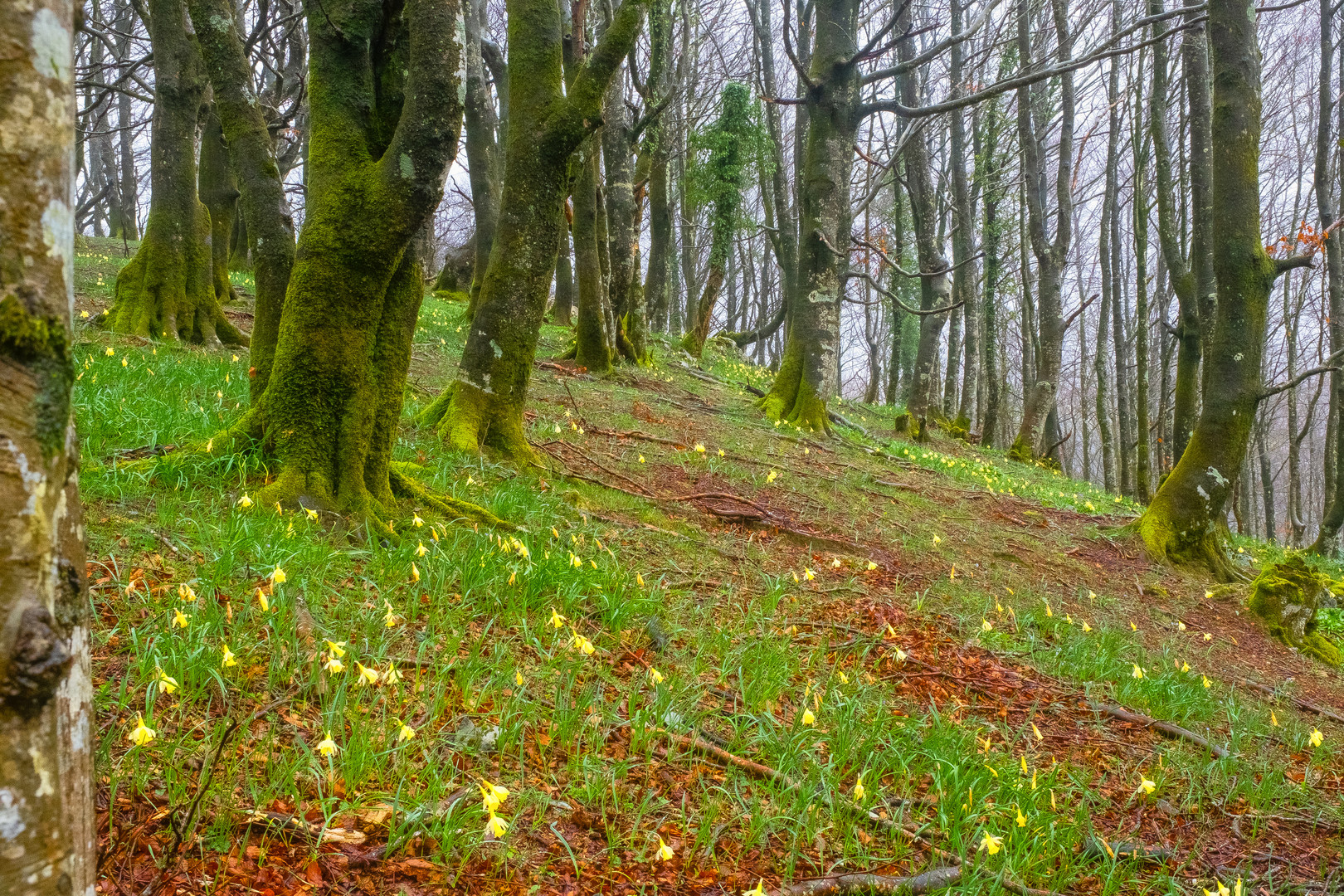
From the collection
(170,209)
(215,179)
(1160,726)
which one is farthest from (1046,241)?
(170,209)

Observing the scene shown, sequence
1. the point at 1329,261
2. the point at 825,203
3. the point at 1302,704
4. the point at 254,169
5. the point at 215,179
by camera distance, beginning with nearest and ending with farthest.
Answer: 1. the point at 254,169
2. the point at 1302,704
3. the point at 215,179
4. the point at 825,203
5. the point at 1329,261

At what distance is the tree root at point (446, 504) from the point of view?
438cm

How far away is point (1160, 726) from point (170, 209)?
9480 millimetres

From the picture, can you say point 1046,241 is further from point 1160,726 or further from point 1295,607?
A: point 1160,726

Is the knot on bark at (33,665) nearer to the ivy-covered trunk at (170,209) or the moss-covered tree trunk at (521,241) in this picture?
the moss-covered tree trunk at (521,241)

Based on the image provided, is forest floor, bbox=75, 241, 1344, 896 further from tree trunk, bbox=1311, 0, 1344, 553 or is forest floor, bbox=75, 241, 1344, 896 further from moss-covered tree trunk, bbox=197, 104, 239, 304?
tree trunk, bbox=1311, 0, 1344, 553

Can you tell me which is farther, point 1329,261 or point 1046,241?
point 1046,241

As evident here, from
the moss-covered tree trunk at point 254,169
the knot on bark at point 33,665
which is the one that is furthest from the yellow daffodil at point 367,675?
the moss-covered tree trunk at point 254,169

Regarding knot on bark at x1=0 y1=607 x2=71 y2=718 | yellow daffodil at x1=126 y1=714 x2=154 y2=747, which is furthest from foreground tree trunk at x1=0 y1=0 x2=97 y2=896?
yellow daffodil at x1=126 y1=714 x2=154 y2=747

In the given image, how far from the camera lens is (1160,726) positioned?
13.8 ft

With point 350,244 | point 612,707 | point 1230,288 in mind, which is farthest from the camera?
point 1230,288

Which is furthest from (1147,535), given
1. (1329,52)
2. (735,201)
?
(735,201)

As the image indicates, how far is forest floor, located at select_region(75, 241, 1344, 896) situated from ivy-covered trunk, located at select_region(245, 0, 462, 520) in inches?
12.3

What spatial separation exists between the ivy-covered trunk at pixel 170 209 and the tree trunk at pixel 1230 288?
10.6 m
